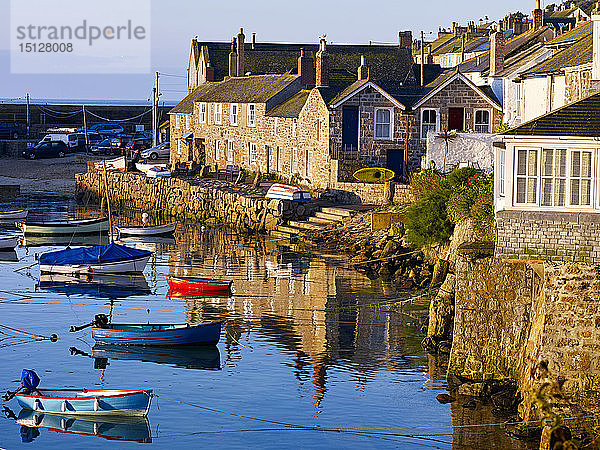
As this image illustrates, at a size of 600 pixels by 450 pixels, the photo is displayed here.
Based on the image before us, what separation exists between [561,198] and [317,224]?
33355mm

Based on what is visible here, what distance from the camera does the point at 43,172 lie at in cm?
9469

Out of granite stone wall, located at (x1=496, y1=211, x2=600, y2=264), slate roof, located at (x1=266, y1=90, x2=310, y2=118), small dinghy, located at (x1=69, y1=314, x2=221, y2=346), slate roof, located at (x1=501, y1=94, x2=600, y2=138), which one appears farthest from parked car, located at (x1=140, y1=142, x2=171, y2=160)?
slate roof, located at (x1=501, y1=94, x2=600, y2=138)

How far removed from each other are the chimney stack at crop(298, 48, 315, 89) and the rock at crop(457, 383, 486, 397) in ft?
158

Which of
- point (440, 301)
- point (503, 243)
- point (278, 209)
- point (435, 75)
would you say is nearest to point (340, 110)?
point (278, 209)

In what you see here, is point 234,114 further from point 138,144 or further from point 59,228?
point 138,144

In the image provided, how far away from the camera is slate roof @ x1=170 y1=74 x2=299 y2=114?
75000 mm

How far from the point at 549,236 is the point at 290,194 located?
35056 mm

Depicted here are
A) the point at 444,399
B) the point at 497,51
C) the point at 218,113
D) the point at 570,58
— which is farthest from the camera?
the point at 218,113

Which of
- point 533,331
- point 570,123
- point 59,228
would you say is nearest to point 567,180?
point 570,123

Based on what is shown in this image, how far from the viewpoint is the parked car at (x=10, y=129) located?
359ft

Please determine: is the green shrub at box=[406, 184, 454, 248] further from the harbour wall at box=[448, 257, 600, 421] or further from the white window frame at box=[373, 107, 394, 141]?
the harbour wall at box=[448, 257, 600, 421]

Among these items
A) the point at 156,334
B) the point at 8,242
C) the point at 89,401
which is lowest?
the point at 89,401

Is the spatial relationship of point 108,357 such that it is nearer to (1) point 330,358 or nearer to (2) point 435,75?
(1) point 330,358

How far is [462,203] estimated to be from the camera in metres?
41.3
